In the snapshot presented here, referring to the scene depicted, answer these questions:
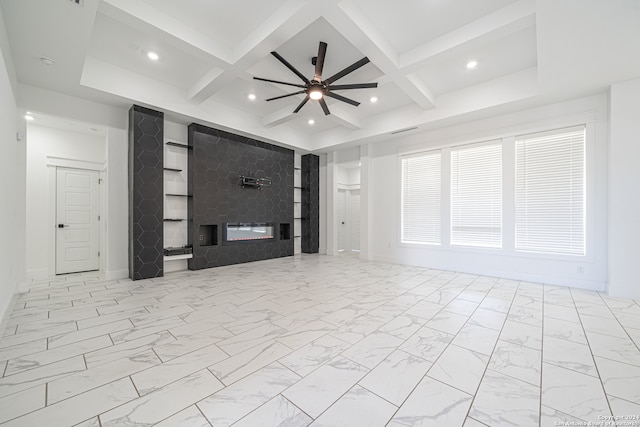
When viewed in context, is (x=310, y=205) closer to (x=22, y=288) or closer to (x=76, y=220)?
(x=76, y=220)

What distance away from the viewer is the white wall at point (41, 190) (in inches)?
184

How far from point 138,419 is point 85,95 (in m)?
4.99

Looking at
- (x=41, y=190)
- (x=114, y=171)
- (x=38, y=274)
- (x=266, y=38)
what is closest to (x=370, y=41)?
(x=266, y=38)

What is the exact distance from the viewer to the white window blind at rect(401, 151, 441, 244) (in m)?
5.71

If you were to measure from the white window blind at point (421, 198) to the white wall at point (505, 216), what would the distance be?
0.18m

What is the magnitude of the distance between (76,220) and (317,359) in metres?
5.97

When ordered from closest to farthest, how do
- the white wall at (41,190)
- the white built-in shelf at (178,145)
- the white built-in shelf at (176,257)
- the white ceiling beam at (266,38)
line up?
1. the white ceiling beam at (266,38)
2. the white wall at (41,190)
3. the white built-in shelf at (176,257)
4. the white built-in shelf at (178,145)

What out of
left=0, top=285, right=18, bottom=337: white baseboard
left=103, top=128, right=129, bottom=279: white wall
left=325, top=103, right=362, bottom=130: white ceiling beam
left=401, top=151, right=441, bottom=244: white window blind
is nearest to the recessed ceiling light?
left=103, top=128, right=129, bottom=279: white wall

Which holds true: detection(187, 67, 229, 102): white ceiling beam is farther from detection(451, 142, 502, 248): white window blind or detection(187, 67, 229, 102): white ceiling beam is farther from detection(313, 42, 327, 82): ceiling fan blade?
detection(451, 142, 502, 248): white window blind

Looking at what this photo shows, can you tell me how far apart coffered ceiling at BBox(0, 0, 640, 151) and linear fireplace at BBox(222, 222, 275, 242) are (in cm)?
248

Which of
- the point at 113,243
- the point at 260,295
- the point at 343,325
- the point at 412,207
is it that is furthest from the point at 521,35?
the point at 113,243

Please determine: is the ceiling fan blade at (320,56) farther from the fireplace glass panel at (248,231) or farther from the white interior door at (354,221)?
the white interior door at (354,221)

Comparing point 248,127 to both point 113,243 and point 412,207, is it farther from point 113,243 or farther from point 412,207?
point 412,207

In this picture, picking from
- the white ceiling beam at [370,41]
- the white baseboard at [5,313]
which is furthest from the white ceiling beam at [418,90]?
the white baseboard at [5,313]
